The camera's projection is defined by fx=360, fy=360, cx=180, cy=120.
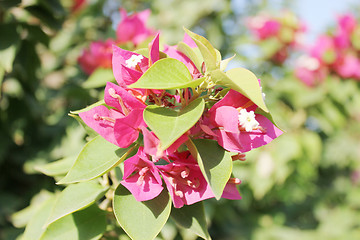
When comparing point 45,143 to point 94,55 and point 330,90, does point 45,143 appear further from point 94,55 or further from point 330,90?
point 330,90

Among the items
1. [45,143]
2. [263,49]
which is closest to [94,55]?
[45,143]

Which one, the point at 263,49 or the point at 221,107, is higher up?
the point at 221,107

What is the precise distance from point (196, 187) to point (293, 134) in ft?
4.95

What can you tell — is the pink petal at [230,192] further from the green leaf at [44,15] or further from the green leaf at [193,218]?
the green leaf at [44,15]

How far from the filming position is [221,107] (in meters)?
0.54

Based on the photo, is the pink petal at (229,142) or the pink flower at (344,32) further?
the pink flower at (344,32)

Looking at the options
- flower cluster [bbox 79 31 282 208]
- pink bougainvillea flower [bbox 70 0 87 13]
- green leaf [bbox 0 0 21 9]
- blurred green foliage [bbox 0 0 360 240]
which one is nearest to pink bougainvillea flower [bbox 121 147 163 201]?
flower cluster [bbox 79 31 282 208]

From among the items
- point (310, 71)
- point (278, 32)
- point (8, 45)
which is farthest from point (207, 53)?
point (278, 32)

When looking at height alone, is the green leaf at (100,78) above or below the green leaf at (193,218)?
below

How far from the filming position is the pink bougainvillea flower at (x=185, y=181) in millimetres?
554

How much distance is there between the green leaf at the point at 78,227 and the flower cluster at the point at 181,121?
0.14 metres

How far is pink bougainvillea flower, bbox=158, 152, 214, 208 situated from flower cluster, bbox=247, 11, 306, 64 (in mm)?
1585

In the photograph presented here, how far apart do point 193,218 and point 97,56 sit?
759mm

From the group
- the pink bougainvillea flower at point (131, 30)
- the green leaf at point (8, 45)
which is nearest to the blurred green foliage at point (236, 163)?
Result: the green leaf at point (8, 45)
